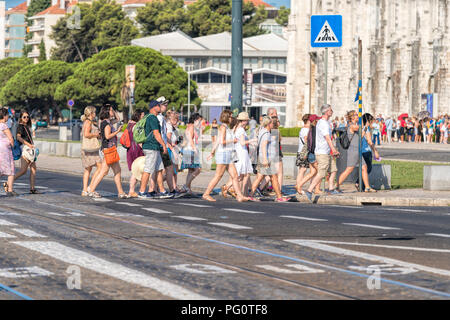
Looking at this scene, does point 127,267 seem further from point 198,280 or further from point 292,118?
point 292,118

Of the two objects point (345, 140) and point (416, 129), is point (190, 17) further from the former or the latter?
point (345, 140)

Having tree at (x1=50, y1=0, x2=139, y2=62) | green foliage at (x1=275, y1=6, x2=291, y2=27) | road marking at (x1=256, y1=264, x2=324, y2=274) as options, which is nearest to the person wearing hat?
road marking at (x1=256, y1=264, x2=324, y2=274)

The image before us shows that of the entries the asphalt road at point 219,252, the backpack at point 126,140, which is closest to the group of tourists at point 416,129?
the backpack at point 126,140

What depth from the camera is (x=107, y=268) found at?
993 cm

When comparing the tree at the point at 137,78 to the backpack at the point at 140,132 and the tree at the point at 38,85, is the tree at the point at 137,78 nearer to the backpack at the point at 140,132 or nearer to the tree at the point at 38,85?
the tree at the point at 38,85

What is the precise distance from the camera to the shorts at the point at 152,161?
63.4ft

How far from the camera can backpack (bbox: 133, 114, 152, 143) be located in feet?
63.0

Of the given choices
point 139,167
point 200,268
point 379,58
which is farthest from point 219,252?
point 379,58

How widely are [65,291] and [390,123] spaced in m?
52.0

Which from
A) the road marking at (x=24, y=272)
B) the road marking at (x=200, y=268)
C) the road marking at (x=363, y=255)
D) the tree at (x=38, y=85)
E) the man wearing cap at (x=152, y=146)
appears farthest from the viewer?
the tree at (x=38, y=85)

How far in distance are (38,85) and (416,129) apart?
242 feet

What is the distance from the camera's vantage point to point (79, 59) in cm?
14212

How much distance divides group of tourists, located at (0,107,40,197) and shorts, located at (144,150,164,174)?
2.45 meters

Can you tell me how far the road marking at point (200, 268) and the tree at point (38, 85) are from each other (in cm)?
11501
